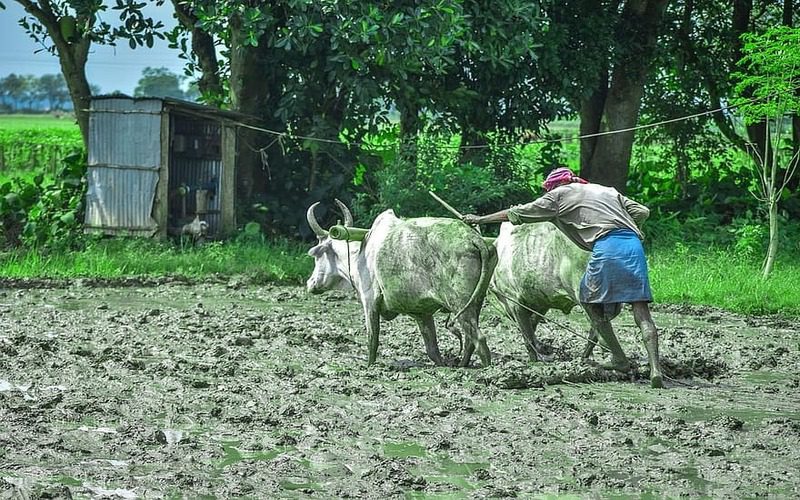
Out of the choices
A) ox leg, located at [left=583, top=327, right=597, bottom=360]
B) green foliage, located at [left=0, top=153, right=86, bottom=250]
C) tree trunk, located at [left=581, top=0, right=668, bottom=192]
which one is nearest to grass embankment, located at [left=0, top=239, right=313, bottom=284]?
green foliage, located at [left=0, top=153, right=86, bottom=250]

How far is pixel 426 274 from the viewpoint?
351 inches

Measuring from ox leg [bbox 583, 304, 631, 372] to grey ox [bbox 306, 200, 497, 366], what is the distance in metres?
0.79

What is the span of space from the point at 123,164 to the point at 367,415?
997 centimetres

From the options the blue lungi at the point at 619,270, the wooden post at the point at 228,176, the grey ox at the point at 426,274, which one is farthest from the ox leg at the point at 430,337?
the wooden post at the point at 228,176

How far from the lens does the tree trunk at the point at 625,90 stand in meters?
17.7

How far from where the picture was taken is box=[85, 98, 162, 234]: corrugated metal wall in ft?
53.2

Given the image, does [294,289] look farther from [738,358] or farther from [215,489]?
[215,489]

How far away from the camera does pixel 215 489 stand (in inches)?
225

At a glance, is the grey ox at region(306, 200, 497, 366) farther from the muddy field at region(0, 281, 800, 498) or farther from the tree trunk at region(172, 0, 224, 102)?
the tree trunk at region(172, 0, 224, 102)

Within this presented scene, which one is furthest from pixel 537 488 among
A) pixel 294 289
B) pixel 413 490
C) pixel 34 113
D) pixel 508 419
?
pixel 34 113

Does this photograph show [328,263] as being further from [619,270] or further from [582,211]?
[619,270]

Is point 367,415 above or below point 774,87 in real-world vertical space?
below

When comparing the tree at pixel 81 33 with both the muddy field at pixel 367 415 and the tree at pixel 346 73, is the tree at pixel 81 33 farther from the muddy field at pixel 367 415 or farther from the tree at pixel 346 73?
the muddy field at pixel 367 415

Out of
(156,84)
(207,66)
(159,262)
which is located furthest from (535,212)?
(156,84)
